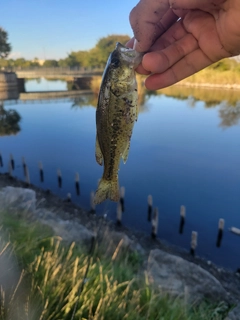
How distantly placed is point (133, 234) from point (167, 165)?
232 inches

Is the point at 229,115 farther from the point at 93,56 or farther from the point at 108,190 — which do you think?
the point at 93,56

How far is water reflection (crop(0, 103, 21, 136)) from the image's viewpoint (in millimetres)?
24062

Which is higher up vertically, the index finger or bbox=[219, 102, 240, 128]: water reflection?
the index finger

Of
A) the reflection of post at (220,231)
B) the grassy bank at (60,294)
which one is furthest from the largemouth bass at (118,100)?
the reflection of post at (220,231)

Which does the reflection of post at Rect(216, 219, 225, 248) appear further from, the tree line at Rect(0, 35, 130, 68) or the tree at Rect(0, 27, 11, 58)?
the tree at Rect(0, 27, 11, 58)

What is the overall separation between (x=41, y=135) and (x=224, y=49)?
847 inches

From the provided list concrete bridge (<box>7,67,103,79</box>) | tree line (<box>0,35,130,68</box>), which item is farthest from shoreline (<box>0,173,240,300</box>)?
tree line (<box>0,35,130,68</box>)

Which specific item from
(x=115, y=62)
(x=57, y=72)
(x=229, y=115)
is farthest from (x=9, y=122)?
(x=115, y=62)

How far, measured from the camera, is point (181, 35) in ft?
7.64

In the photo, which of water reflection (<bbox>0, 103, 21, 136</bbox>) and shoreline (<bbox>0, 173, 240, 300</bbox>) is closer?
shoreline (<bbox>0, 173, 240, 300</bbox>)

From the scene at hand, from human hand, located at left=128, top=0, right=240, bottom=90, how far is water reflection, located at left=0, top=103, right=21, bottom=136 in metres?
23.0

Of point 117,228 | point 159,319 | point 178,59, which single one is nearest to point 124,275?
point 159,319

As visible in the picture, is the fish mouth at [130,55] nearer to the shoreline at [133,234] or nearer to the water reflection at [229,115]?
the shoreline at [133,234]

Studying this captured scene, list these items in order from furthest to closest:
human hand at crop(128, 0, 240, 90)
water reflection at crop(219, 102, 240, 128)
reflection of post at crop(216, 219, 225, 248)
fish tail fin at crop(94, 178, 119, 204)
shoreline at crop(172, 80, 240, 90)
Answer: shoreline at crop(172, 80, 240, 90) < water reflection at crop(219, 102, 240, 128) < reflection of post at crop(216, 219, 225, 248) < fish tail fin at crop(94, 178, 119, 204) < human hand at crop(128, 0, 240, 90)
